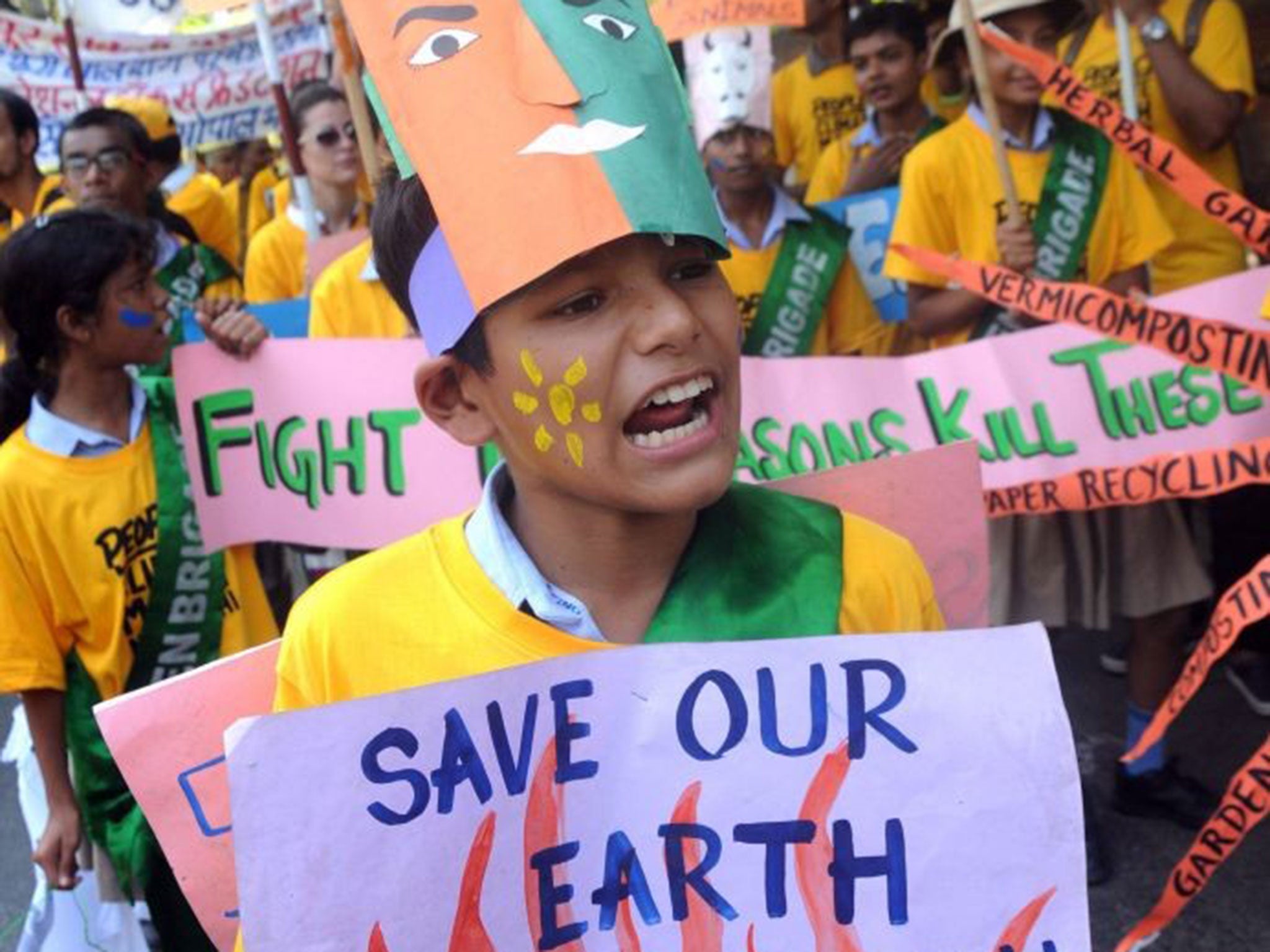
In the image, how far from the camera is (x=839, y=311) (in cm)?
389

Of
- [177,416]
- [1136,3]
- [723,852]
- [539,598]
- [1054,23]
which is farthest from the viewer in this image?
[1136,3]

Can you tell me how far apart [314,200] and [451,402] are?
338cm

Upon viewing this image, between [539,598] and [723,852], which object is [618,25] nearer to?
[539,598]

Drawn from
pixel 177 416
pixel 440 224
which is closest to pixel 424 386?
pixel 440 224

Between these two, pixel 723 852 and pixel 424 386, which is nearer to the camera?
pixel 723 852

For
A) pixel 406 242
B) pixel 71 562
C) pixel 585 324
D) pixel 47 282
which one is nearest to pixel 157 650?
pixel 71 562

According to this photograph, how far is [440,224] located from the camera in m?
1.25

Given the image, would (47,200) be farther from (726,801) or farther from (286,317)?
(726,801)

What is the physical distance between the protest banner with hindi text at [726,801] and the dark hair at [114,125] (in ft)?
11.7

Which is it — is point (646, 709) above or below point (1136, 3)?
below

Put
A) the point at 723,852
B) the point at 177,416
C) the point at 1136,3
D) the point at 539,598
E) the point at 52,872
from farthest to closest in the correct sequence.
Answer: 1. the point at 1136,3
2. the point at 177,416
3. the point at 52,872
4. the point at 539,598
5. the point at 723,852

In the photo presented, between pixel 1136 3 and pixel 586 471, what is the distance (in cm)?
322

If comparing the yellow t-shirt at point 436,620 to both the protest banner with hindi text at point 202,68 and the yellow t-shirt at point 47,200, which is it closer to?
the yellow t-shirt at point 47,200

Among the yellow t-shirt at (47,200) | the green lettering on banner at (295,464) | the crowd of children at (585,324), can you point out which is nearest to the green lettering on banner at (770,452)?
the crowd of children at (585,324)
